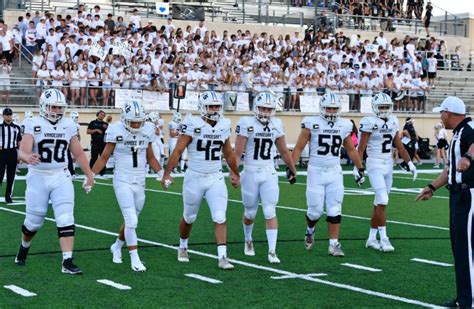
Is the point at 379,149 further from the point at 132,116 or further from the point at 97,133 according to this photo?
the point at 97,133

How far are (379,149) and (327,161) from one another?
961mm

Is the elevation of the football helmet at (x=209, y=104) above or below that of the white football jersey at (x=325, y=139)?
above

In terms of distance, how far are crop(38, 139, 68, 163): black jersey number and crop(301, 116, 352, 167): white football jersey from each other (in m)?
3.08

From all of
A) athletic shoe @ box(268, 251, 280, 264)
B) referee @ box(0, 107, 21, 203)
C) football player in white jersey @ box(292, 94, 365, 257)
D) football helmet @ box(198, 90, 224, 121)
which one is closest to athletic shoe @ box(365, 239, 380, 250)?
football player in white jersey @ box(292, 94, 365, 257)

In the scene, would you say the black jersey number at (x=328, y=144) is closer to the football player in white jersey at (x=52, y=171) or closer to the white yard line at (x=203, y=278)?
the white yard line at (x=203, y=278)

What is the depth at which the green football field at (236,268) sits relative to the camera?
7.85 m

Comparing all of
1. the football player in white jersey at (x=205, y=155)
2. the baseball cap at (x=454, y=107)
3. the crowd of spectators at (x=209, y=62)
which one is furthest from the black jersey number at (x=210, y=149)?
the crowd of spectators at (x=209, y=62)

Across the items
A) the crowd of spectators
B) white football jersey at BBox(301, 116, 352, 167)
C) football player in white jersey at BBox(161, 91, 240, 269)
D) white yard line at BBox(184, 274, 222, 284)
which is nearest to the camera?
white yard line at BBox(184, 274, 222, 284)

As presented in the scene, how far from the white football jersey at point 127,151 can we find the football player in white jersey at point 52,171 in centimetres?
46

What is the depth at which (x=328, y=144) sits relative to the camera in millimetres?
10508

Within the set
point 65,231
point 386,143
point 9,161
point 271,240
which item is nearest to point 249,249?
point 271,240

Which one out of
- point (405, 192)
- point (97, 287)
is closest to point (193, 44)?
point (405, 192)

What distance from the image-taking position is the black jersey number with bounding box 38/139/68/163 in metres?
8.98

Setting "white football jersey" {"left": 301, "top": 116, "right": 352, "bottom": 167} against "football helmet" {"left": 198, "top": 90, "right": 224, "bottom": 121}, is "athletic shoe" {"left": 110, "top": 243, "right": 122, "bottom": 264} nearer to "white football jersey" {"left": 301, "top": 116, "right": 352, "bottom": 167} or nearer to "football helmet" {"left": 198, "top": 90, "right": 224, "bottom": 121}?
"football helmet" {"left": 198, "top": 90, "right": 224, "bottom": 121}
